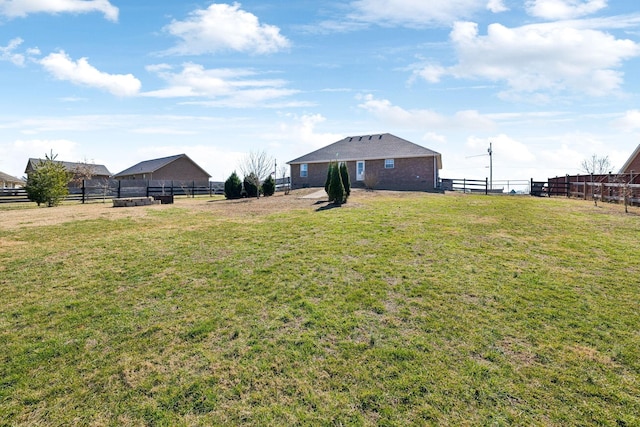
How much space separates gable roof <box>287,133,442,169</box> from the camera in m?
31.0

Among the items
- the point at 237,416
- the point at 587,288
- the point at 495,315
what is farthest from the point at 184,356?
the point at 587,288

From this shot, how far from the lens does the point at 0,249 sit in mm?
9195

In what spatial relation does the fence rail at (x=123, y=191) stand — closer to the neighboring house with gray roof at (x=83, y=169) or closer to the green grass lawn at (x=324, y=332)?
the neighboring house with gray roof at (x=83, y=169)

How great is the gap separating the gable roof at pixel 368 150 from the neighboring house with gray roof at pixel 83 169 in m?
31.9

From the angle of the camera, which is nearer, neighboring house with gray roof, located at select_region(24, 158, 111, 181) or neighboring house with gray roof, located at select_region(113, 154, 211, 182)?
neighboring house with gray roof, located at select_region(24, 158, 111, 181)

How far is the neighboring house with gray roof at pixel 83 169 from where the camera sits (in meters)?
46.1

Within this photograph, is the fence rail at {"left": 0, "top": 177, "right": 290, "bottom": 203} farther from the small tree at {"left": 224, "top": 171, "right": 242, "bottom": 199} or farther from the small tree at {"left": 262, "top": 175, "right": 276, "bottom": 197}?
the small tree at {"left": 262, "top": 175, "right": 276, "bottom": 197}

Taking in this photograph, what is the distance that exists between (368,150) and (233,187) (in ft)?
47.7

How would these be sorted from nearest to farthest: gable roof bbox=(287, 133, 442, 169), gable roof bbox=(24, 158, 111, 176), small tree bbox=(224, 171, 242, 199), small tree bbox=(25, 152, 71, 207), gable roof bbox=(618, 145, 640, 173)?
small tree bbox=(25, 152, 71, 207), gable roof bbox=(618, 145, 640, 173), small tree bbox=(224, 171, 242, 199), gable roof bbox=(287, 133, 442, 169), gable roof bbox=(24, 158, 111, 176)

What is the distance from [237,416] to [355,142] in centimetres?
3371

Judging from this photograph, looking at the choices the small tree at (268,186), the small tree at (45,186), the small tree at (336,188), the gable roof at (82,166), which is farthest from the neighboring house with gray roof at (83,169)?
the small tree at (336,188)

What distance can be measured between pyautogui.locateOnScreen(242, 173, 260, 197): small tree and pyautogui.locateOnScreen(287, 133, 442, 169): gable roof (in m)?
9.76

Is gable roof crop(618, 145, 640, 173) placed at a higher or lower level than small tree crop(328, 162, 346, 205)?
higher

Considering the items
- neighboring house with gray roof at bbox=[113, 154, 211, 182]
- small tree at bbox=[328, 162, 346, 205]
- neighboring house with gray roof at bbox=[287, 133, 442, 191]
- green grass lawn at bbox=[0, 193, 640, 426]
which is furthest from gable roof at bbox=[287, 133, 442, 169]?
green grass lawn at bbox=[0, 193, 640, 426]
